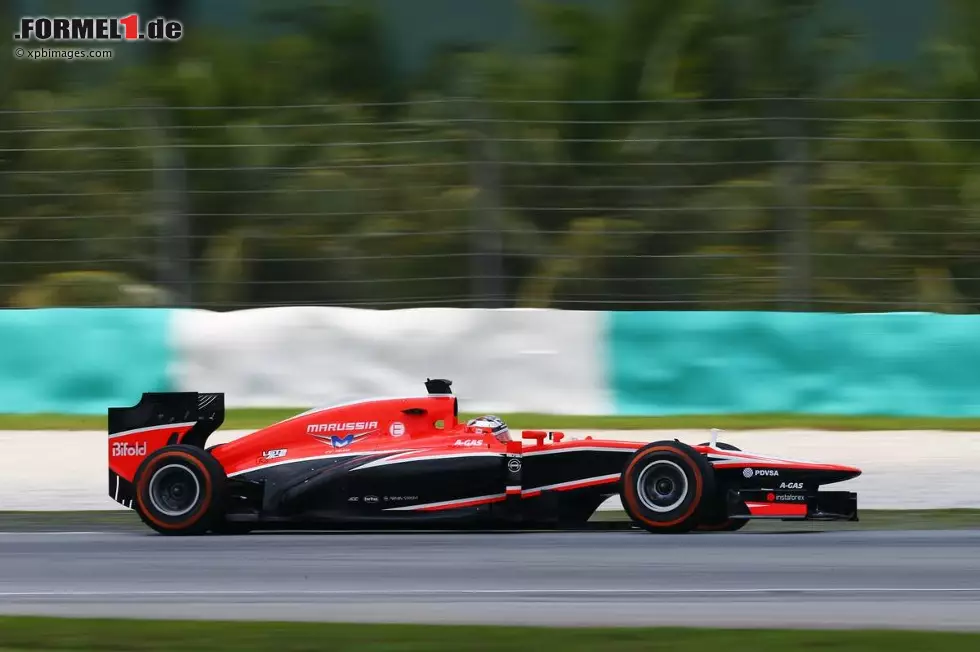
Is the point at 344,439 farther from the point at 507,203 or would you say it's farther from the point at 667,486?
the point at 507,203

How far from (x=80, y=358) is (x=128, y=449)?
13.2 feet

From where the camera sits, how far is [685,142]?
12.5m

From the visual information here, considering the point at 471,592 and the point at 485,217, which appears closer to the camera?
the point at 471,592

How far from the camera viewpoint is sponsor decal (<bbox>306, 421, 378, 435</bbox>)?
8445mm

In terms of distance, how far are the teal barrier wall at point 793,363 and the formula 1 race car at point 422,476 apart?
365 cm

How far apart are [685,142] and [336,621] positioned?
728 centimetres

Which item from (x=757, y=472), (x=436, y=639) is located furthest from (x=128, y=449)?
(x=436, y=639)

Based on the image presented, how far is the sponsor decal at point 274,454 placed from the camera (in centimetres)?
841

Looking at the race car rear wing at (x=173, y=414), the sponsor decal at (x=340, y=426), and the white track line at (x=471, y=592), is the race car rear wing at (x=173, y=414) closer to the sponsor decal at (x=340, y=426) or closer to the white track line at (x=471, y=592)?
the sponsor decal at (x=340, y=426)

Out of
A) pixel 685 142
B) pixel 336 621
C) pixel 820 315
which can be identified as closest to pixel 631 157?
pixel 685 142

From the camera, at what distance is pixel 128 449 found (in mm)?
8641

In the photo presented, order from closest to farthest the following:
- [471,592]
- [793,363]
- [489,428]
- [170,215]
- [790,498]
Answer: [471,592]
[790,498]
[489,428]
[793,363]
[170,215]

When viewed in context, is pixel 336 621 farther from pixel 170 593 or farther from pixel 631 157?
pixel 631 157

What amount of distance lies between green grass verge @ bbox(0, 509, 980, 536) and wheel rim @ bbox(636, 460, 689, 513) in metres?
0.66
